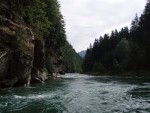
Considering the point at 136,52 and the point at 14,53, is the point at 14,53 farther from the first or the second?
the point at 136,52

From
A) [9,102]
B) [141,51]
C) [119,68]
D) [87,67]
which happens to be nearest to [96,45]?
[87,67]

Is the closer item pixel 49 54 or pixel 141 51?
pixel 49 54

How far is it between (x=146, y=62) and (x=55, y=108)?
2847 inches

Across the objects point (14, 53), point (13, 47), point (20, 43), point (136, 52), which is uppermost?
point (136, 52)

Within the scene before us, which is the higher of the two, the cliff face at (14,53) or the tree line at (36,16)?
the tree line at (36,16)

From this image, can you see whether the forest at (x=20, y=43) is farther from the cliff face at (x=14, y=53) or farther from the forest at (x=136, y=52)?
the forest at (x=136, y=52)

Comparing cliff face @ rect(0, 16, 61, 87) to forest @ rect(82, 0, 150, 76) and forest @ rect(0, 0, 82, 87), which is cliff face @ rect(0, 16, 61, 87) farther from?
forest @ rect(82, 0, 150, 76)

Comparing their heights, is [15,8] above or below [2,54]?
above

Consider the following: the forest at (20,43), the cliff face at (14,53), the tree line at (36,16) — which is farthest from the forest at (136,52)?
the cliff face at (14,53)

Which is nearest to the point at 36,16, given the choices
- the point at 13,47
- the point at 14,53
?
the point at 14,53

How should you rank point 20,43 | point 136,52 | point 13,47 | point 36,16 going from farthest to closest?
point 136,52, point 36,16, point 20,43, point 13,47

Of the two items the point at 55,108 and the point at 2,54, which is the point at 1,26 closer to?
the point at 2,54

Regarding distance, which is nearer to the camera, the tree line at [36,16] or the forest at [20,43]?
the forest at [20,43]

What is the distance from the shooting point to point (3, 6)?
37750 mm
